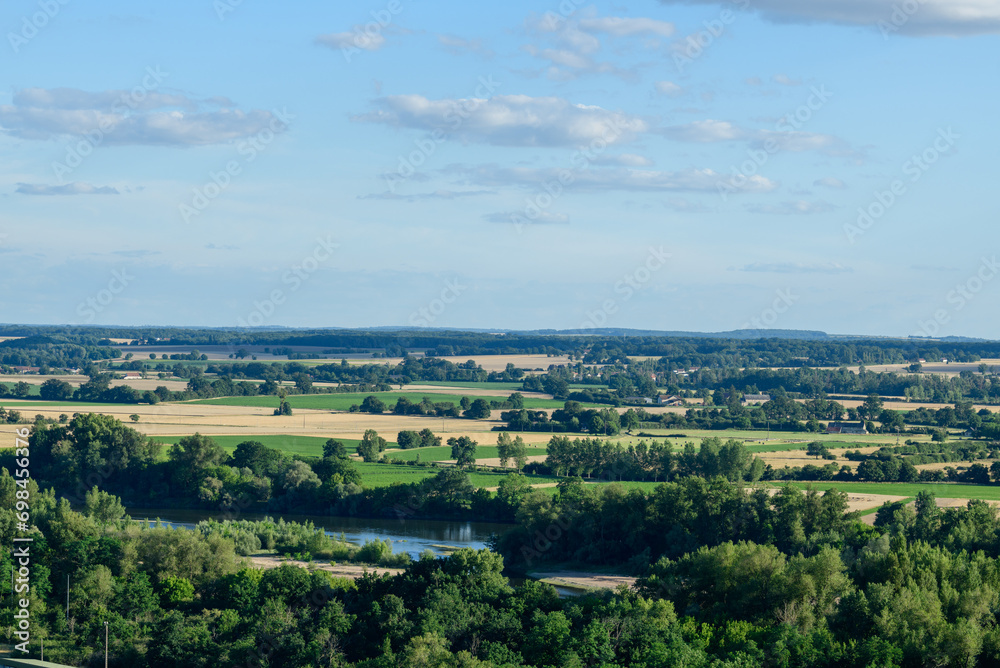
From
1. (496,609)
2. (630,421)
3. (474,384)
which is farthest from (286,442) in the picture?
(474,384)

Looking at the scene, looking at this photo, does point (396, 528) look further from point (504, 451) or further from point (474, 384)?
point (474, 384)

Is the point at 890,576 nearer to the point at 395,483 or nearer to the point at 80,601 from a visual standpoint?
the point at 80,601

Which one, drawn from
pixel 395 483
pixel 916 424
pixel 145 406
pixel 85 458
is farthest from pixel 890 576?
pixel 145 406

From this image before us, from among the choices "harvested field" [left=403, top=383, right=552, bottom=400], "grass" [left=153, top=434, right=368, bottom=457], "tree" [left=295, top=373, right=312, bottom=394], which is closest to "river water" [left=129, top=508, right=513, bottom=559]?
"grass" [left=153, top=434, right=368, bottom=457]

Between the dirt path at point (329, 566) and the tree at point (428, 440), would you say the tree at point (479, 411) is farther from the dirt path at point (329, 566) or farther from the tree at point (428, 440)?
the dirt path at point (329, 566)

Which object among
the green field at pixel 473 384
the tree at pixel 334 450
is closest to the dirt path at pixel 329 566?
the tree at pixel 334 450
